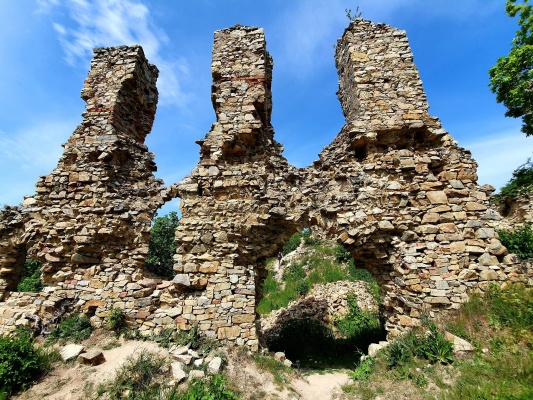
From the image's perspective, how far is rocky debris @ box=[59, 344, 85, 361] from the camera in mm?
5359

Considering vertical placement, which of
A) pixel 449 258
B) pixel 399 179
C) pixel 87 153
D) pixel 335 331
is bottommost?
pixel 335 331

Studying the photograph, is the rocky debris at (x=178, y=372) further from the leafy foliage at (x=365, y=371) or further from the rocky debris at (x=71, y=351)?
the leafy foliage at (x=365, y=371)

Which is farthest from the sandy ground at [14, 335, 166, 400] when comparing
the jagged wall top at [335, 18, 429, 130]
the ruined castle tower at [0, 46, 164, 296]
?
the jagged wall top at [335, 18, 429, 130]

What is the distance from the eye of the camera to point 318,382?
5773 millimetres

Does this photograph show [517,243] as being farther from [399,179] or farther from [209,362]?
[209,362]

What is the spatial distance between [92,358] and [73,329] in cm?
134

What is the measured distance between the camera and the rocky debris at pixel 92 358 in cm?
521

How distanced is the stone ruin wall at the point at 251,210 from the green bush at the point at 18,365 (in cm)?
144

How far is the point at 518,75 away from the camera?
10.4m

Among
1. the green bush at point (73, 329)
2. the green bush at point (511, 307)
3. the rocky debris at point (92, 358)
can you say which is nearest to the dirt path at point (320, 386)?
the green bush at point (511, 307)

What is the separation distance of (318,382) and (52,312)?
6.38 m

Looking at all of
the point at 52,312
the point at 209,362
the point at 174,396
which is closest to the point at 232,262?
the point at 209,362

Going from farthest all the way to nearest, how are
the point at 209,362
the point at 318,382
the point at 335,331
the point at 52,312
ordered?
the point at 335,331
the point at 52,312
the point at 318,382
the point at 209,362

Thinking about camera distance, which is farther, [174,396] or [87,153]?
[87,153]
